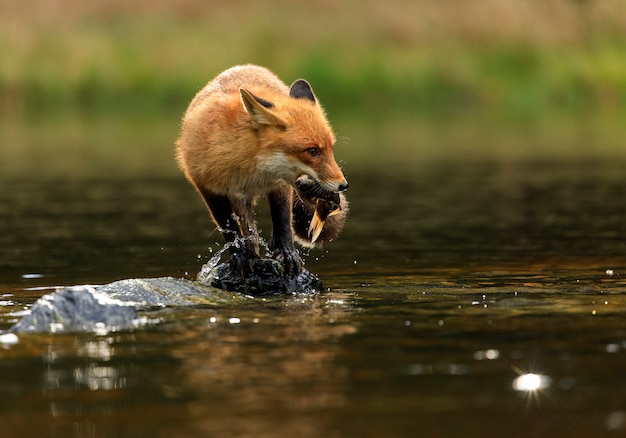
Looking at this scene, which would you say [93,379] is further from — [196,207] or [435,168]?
[435,168]

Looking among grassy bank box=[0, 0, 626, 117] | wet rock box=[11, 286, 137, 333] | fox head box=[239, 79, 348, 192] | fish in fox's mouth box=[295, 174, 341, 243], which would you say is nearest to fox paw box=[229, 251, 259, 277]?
fish in fox's mouth box=[295, 174, 341, 243]

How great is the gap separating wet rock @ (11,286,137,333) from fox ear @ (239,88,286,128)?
184 cm

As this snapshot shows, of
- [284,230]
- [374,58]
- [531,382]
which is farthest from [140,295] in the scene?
[374,58]

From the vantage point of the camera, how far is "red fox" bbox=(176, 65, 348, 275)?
9.80 m

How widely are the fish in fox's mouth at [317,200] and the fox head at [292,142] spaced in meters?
0.06

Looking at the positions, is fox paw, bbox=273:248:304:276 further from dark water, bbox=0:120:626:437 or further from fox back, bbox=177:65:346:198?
fox back, bbox=177:65:346:198

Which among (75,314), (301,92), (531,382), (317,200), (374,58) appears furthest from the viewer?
(374,58)

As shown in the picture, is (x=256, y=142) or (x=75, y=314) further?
(x=256, y=142)

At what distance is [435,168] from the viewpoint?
23.2 m

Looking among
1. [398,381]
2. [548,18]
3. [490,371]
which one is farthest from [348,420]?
[548,18]

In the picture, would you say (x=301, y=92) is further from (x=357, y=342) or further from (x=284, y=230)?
(x=357, y=342)

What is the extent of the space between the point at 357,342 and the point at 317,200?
2739mm

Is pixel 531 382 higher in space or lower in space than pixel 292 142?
lower

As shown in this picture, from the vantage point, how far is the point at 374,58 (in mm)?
35000
